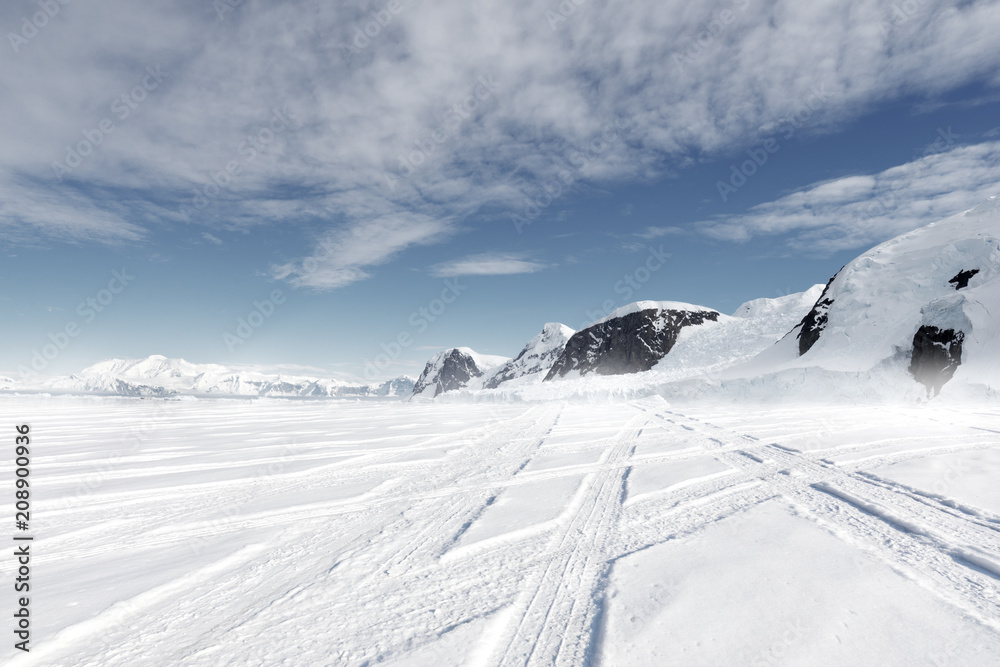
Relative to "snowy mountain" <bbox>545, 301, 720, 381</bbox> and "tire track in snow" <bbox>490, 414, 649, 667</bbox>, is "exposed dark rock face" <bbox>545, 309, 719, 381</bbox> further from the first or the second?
"tire track in snow" <bbox>490, 414, 649, 667</bbox>

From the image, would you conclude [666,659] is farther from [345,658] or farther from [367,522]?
[367,522]

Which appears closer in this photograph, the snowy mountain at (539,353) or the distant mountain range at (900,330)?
the distant mountain range at (900,330)

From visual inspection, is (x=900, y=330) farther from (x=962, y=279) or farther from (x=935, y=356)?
(x=962, y=279)

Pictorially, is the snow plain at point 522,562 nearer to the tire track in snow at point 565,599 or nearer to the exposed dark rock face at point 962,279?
the tire track in snow at point 565,599

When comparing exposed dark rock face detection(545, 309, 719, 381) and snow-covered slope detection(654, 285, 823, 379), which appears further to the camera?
exposed dark rock face detection(545, 309, 719, 381)

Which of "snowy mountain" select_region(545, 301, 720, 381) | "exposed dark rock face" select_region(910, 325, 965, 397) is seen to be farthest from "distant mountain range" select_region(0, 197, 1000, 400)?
"snowy mountain" select_region(545, 301, 720, 381)

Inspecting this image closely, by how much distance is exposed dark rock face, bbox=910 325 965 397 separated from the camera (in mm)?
23969

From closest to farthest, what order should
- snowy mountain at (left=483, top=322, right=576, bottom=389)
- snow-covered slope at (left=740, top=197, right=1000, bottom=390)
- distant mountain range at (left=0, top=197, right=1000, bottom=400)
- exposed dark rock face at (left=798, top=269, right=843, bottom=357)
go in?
distant mountain range at (left=0, top=197, right=1000, bottom=400) → snow-covered slope at (left=740, top=197, right=1000, bottom=390) → exposed dark rock face at (left=798, top=269, right=843, bottom=357) → snowy mountain at (left=483, top=322, right=576, bottom=389)

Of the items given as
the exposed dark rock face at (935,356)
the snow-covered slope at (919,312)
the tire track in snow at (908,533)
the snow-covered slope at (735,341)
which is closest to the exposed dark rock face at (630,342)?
the snow-covered slope at (735,341)

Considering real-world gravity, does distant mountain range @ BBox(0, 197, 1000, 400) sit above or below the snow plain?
above

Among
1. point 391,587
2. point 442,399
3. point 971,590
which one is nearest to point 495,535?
point 391,587

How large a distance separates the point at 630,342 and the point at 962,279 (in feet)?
200

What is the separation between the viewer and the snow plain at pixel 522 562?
8.54ft

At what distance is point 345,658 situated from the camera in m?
2.49
